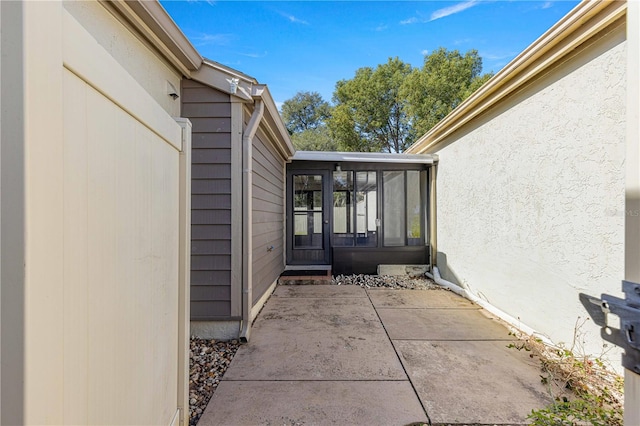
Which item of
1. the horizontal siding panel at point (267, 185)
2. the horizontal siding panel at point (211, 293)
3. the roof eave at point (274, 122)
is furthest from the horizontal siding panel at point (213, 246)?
the roof eave at point (274, 122)

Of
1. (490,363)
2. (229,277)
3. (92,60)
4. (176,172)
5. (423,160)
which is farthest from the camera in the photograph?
(423,160)

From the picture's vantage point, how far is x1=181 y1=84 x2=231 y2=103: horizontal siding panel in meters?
3.02

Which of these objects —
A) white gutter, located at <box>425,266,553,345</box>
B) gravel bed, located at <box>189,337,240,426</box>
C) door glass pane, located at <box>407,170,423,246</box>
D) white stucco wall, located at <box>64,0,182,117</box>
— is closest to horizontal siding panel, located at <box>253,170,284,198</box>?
white stucco wall, located at <box>64,0,182,117</box>

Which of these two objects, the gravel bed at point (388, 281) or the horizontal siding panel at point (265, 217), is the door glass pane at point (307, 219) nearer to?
the horizontal siding panel at point (265, 217)

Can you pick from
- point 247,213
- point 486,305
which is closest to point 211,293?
point 247,213

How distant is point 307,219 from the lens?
5922 mm

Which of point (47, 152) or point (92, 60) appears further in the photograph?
point (92, 60)

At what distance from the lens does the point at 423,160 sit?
5.68 meters

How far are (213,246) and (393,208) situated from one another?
4.13 m

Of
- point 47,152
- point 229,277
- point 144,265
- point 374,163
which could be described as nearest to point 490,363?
point 229,277

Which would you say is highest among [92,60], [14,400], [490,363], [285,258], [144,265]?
[92,60]

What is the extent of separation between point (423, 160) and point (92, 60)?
5.66 metres

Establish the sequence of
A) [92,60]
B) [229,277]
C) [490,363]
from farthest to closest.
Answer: [229,277] → [490,363] → [92,60]

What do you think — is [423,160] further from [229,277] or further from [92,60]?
[92,60]
